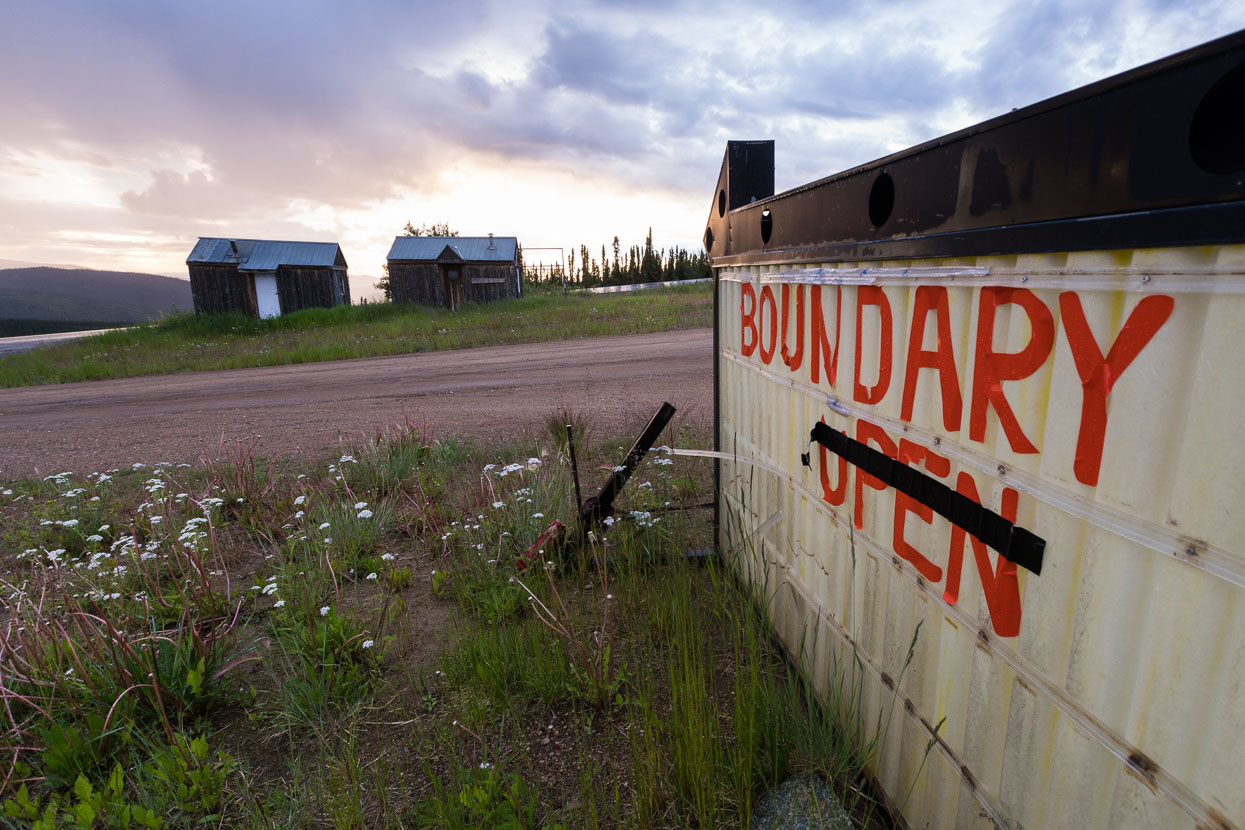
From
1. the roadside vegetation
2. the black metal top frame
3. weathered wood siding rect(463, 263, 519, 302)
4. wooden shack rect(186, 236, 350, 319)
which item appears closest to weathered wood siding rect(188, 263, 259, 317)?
wooden shack rect(186, 236, 350, 319)

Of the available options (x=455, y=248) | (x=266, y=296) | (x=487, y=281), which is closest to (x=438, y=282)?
(x=455, y=248)

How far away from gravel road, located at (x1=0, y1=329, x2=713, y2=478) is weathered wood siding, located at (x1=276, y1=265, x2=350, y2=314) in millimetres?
20199

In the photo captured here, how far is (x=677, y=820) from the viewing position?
85.6 inches

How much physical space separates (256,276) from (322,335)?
15123 mm

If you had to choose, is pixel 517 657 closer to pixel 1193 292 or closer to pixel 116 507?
pixel 1193 292

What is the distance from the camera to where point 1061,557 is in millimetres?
1334

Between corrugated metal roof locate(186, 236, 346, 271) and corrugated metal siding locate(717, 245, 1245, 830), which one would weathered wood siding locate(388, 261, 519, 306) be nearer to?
corrugated metal roof locate(186, 236, 346, 271)

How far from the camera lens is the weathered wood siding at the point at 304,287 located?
3281 centimetres

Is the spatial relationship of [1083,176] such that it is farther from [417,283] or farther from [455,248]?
[455,248]

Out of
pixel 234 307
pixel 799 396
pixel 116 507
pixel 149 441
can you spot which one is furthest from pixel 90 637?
pixel 234 307

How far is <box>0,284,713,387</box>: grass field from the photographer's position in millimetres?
15898

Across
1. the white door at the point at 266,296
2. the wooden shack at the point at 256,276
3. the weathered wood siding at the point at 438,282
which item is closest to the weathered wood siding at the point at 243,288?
the wooden shack at the point at 256,276

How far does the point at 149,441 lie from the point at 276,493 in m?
4.19

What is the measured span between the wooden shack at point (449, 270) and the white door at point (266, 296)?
20.2ft
